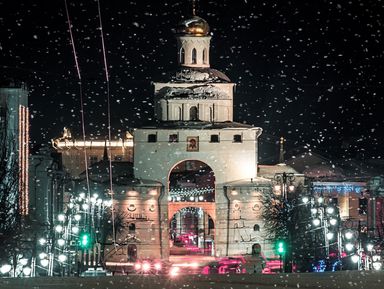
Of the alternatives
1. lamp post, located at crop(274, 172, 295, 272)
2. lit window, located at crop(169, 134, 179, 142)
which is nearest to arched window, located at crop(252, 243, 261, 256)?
lamp post, located at crop(274, 172, 295, 272)

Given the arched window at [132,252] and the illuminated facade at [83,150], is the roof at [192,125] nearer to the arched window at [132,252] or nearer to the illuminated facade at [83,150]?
the arched window at [132,252]

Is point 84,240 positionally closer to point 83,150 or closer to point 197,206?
point 197,206

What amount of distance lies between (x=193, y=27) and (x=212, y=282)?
171 ft

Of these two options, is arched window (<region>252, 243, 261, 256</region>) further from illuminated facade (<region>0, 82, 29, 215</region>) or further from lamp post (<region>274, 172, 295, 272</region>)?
illuminated facade (<region>0, 82, 29, 215</region>)

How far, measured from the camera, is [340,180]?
2985 inches

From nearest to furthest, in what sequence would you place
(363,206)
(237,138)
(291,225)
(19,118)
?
(19,118)
(291,225)
(237,138)
(363,206)

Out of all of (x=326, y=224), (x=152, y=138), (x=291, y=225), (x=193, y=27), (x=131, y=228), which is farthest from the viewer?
(x=193, y=27)

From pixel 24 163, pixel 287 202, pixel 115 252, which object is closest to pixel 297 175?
pixel 115 252

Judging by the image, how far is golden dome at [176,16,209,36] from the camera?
202ft

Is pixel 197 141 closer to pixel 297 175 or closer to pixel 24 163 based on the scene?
pixel 297 175

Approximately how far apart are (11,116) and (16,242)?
12053mm

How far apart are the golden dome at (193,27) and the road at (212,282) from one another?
51.3 metres

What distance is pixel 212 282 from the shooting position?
33.5 ft

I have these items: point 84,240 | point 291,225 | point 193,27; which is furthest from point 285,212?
point 193,27
